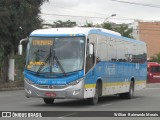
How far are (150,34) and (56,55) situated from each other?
9185 cm

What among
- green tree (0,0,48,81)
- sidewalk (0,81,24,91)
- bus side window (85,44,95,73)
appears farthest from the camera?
sidewalk (0,81,24,91)

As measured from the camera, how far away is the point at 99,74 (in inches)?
845

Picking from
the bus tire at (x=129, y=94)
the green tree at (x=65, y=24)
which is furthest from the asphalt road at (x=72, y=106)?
the green tree at (x=65, y=24)

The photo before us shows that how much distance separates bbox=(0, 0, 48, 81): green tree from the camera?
38.6 meters

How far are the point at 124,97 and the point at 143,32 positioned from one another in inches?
3238

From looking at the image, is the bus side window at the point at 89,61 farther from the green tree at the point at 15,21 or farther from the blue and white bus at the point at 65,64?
the green tree at the point at 15,21

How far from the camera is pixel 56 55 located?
1992cm

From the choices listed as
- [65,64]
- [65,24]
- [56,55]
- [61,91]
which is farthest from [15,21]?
[65,24]

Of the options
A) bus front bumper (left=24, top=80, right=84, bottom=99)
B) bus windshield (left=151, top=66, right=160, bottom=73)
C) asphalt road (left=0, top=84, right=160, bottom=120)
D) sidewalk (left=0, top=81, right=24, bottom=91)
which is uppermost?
bus front bumper (left=24, top=80, right=84, bottom=99)

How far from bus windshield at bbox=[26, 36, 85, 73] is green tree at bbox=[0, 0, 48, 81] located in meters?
18.2

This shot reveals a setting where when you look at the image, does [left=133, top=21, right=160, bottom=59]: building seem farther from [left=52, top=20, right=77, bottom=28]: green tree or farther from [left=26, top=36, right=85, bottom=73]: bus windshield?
[left=26, top=36, right=85, bottom=73]: bus windshield

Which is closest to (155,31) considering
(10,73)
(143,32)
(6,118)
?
(143,32)

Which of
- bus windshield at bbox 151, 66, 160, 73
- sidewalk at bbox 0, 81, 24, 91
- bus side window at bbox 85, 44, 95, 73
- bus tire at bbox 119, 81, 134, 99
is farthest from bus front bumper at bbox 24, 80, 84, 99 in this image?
bus windshield at bbox 151, 66, 160, 73

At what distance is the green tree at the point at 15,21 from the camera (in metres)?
38.6
